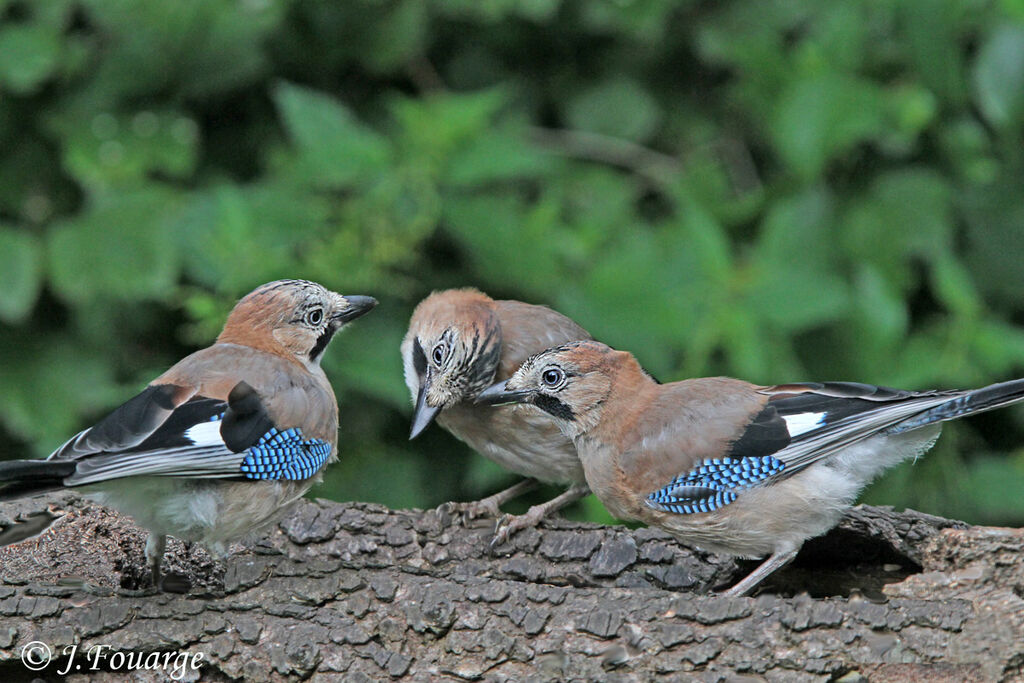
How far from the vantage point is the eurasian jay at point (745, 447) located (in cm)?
407

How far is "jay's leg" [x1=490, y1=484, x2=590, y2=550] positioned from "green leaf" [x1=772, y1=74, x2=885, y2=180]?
6.18 ft

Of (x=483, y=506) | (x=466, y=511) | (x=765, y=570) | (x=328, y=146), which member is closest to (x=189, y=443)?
(x=466, y=511)

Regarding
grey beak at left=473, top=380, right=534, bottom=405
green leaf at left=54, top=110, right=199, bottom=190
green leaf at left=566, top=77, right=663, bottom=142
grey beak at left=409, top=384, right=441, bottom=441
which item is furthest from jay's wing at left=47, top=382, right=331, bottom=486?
green leaf at left=566, top=77, right=663, bottom=142

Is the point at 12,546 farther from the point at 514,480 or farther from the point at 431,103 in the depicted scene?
the point at 431,103

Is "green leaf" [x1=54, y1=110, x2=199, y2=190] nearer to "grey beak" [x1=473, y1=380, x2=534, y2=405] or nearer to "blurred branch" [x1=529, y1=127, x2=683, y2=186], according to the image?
"blurred branch" [x1=529, y1=127, x2=683, y2=186]

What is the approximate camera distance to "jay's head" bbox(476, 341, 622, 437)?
4.41 m

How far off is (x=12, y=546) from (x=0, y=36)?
105 inches

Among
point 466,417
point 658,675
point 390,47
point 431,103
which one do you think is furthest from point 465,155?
point 658,675

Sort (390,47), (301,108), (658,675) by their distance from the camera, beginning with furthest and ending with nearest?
(390,47) < (301,108) < (658,675)

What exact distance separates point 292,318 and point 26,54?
2176 mm

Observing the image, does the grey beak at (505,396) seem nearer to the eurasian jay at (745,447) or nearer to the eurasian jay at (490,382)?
the eurasian jay at (745,447)

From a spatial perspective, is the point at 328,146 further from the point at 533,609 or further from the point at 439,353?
the point at 533,609

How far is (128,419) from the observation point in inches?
150

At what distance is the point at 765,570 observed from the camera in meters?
4.12
